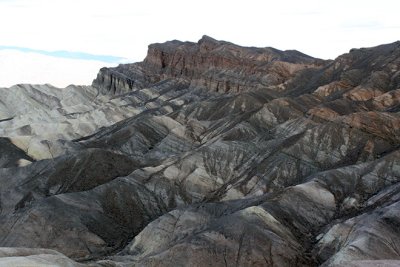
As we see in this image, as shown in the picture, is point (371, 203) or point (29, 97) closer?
point (371, 203)

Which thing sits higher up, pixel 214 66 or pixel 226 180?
pixel 214 66

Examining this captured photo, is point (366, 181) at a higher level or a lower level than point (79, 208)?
higher

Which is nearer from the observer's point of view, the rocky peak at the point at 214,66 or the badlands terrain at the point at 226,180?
the badlands terrain at the point at 226,180

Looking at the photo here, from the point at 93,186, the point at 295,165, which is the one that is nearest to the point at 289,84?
the point at 295,165

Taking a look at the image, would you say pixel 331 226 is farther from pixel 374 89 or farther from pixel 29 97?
pixel 29 97

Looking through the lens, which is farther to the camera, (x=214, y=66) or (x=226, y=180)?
(x=214, y=66)

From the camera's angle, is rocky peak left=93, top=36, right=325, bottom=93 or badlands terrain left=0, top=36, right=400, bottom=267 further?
rocky peak left=93, top=36, right=325, bottom=93

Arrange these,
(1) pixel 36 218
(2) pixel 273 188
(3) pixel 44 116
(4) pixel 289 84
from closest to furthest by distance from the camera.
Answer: (1) pixel 36 218
(2) pixel 273 188
(4) pixel 289 84
(3) pixel 44 116

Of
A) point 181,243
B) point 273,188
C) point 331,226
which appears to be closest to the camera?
point 181,243
